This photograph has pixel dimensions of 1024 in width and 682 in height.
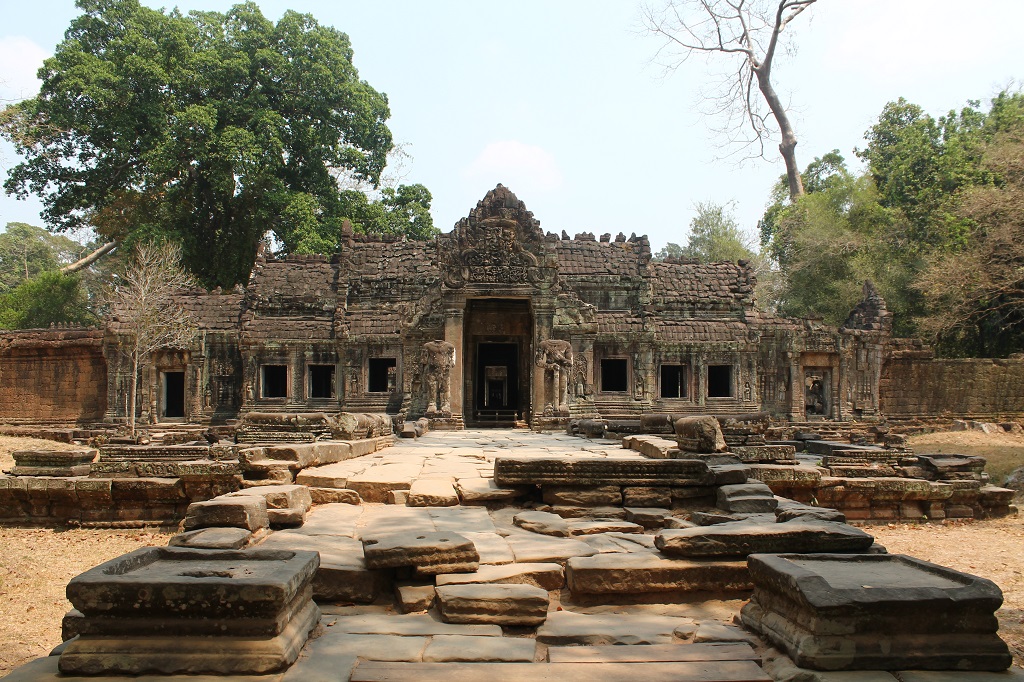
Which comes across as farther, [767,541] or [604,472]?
[604,472]

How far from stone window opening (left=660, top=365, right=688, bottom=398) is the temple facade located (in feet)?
0.14

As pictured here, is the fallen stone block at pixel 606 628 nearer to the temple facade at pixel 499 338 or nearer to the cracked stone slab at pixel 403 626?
the cracked stone slab at pixel 403 626

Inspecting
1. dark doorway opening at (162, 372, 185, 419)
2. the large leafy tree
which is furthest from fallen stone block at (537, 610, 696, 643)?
the large leafy tree

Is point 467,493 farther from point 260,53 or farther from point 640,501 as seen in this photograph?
point 260,53

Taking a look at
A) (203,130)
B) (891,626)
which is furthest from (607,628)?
(203,130)

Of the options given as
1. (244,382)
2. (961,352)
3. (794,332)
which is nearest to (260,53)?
(244,382)

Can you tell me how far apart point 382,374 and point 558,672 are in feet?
56.9

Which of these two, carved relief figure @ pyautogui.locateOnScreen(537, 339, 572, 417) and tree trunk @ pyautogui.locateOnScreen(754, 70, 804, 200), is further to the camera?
tree trunk @ pyautogui.locateOnScreen(754, 70, 804, 200)

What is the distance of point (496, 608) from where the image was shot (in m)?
3.59

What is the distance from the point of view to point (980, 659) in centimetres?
300

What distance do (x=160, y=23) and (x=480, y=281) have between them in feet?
73.5

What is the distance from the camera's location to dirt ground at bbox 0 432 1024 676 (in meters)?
5.39

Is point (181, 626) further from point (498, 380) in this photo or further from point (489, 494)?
point (498, 380)

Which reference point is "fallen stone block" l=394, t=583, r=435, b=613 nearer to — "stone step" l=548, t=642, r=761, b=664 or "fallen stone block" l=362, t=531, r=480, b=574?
"fallen stone block" l=362, t=531, r=480, b=574
